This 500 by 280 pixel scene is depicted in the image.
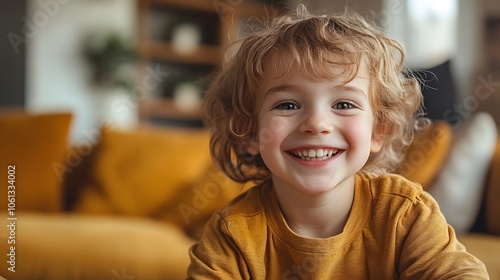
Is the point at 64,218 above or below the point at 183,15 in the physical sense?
below

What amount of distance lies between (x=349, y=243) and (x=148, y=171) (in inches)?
67.0

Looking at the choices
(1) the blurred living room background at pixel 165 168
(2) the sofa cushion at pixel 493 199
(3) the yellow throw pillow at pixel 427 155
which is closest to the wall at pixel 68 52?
(1) the blurred living room background at pixel 165 168

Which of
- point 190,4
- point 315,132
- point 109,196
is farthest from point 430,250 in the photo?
point 190,4

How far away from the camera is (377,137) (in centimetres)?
102

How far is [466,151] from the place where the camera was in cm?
183

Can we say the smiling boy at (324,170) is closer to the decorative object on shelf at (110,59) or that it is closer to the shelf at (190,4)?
the decorative object on shelf at (110,59)

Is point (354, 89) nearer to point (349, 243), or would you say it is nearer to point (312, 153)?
point (312, 153)

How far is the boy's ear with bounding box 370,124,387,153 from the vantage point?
3.34 feet

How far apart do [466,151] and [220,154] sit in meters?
0.99

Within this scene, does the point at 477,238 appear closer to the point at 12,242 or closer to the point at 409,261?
the point at 409,261

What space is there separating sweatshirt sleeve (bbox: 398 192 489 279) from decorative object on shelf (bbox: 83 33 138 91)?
196 inches

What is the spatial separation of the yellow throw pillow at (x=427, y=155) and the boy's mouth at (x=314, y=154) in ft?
3.16

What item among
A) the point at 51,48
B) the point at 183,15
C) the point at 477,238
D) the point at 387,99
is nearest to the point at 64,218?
the point at 477,238

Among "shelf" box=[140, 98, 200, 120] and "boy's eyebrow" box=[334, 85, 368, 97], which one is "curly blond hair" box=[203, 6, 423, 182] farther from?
"shelf" box=[140, 98, 200, 120]
